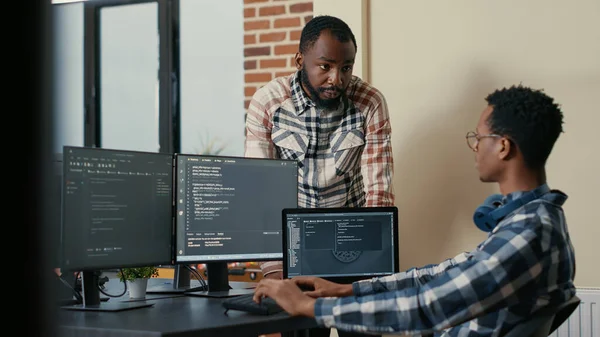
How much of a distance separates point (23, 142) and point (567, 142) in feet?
8.84

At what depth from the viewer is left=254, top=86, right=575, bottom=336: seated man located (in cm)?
136

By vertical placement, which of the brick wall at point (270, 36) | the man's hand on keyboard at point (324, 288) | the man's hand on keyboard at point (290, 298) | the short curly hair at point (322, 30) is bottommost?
the man's hand on keyboard at point (324, 288)

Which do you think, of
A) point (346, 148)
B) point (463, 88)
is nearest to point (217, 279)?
point (346, 148)

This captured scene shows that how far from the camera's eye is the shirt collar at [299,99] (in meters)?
2.59

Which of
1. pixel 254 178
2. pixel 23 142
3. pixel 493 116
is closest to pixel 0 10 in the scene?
pixel 23 142

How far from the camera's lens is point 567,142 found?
2689 millimetres

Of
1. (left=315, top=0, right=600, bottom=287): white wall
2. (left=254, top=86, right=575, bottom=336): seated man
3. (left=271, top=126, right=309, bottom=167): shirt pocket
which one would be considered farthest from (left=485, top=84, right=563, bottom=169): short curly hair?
(left=315, top=0, right=600, bottom=287): white wall

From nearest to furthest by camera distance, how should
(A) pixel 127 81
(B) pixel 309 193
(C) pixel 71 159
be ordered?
(C) pixel 71 159 → (B) pixel 309 193 → (A) pixel 127 81

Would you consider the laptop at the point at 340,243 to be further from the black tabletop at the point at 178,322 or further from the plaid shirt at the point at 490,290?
the plaid shirt at the point at 490,290

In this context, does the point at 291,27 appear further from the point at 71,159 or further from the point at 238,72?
the point at 71,159

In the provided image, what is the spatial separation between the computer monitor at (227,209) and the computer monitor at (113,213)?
5 centimetres

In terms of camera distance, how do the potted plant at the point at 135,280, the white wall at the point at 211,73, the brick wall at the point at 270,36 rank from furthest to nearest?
the white wall at the point at 211,73, the brick wall at the point at 270,36, the potted plant at the point at 135,280

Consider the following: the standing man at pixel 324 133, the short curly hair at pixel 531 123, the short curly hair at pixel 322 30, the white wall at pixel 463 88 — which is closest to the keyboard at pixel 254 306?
the short curly hair at pixel 531 123

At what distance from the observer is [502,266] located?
136cm
